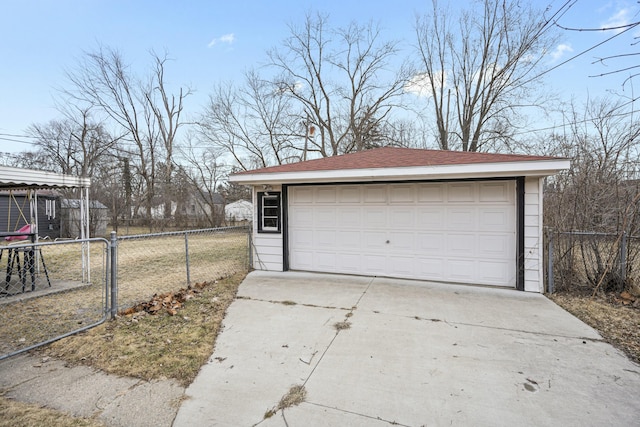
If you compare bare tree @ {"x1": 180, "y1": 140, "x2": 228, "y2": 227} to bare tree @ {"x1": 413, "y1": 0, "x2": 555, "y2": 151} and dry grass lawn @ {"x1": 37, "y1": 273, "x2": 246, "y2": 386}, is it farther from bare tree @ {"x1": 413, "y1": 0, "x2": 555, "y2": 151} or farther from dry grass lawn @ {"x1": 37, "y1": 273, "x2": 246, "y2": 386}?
dry grass lawn @ {"x1": 37, "y1": 273, "x2": 246, "y2": 386}

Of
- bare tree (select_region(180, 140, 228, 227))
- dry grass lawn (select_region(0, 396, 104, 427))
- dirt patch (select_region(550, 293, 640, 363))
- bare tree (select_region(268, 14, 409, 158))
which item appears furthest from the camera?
bare tree (select_region(180, 140, 228, 227))

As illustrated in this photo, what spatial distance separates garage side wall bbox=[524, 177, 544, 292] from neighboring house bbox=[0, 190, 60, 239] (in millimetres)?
18955

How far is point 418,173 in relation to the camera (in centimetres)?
539

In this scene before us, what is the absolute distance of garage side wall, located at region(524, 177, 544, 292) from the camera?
→ 5129 mm

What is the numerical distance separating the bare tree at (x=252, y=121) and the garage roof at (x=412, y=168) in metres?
15.0

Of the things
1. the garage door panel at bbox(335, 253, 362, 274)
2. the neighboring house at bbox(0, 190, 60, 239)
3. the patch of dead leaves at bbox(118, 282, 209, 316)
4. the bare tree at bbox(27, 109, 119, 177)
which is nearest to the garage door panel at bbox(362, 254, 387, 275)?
the garage door panel at bbox(335, 253, 362, 274)

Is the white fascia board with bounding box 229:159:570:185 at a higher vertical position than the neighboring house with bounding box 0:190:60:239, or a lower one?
higher

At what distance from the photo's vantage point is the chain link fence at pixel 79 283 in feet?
12.2

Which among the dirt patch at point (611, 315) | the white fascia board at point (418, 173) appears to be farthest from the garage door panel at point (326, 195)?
the dirt patch at point (611, 315)

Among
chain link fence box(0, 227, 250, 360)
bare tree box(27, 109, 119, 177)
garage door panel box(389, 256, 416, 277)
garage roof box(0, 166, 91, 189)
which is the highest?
bare tree box(27, 109, 119, 177)

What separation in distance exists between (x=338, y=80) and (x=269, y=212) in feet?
56.2

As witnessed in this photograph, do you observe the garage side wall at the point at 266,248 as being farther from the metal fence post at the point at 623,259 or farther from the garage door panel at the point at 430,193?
the metal fence post at the point at 623,259

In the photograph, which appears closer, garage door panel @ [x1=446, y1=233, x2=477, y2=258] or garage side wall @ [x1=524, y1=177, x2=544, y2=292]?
garage side wall @ [x1=524, y1=177, x2=544, y2=292]

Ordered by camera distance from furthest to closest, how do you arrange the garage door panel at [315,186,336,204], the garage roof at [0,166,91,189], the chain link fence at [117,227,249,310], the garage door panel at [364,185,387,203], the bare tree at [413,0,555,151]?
1. the bare tree at [413,0,555,151]
2. the garage door panel at [315,186,336,204]
3. the garage door panel at [364,185,387,203]
4. the chain link fence at [117,227,249,310]
5. the garage roof at [0,166,91,189]
